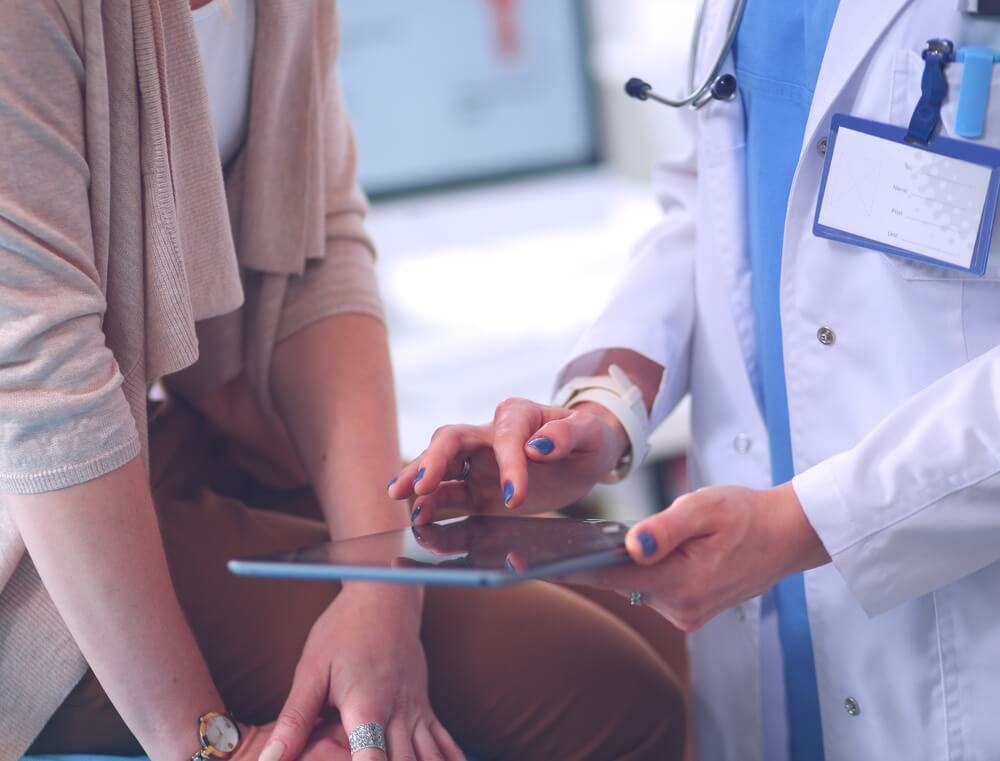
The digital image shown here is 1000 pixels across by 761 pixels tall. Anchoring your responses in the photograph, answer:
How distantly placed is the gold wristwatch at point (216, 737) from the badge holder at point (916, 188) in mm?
643

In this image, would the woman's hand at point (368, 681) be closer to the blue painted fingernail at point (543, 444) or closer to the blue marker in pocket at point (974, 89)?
the blue painted fingernail at point (543, 444)

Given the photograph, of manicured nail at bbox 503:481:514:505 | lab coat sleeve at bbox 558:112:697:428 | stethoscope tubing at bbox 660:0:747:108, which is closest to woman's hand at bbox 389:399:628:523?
manicured nail at bbox 503:481:514:505

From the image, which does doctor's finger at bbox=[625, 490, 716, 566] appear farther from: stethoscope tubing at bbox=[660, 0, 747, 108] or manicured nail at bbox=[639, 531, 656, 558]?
stethoscope tubing at bbox=[660, 0, 747, 108]

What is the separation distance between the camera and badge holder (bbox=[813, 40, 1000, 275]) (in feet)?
2.65

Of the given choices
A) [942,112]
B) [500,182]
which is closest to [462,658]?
[942,112]

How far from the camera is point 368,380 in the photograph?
106 cm

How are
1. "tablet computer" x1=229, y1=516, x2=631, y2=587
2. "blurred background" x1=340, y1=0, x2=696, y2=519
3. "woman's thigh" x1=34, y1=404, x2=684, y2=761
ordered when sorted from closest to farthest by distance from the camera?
"tablet computer" x1=229, y1=516, x2=631, y2=587 → "woman's thigh" x1=34, y1=404, x2=684, y2=761 → "blurred background" x1=340, y1=0, x2=696, y2=519

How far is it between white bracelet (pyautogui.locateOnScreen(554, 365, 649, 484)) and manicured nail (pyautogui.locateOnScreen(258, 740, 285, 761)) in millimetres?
387

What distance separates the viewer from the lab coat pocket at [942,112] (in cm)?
80

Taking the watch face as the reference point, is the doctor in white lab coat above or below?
above

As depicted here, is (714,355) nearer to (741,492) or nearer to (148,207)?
(741,492)

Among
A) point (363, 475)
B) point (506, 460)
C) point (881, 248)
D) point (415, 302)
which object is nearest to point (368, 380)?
point (363, 475)

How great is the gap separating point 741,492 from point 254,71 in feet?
1.94

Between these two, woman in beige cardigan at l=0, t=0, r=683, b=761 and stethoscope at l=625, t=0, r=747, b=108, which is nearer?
woman in beige cardigan at l=0, t=0, r=683, b=761
